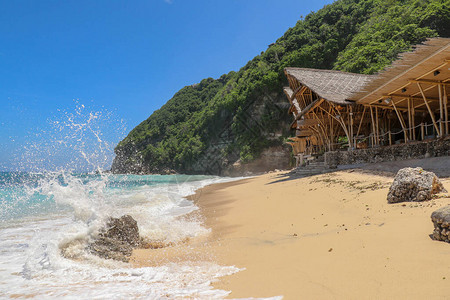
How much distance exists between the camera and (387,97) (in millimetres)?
12836

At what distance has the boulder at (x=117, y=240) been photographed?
4520 mm

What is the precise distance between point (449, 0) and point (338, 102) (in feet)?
83.0

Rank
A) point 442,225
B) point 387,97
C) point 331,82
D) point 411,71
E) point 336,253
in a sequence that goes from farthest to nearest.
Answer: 1. point 331,82
2. point 387,97
3. point 411,71
4. point 336,253
5. point 442,225

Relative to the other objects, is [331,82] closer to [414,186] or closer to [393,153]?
[393,153]

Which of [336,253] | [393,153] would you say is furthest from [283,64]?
[336,253]

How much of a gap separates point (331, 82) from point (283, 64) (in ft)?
88.2

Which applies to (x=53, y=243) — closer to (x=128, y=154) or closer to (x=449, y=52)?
(x=449, y=52)

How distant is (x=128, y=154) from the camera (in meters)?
79.6

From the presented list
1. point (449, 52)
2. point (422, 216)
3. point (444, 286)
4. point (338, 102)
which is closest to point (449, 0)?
point (338, 102)

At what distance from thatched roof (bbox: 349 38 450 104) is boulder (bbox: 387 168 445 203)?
17.3ft

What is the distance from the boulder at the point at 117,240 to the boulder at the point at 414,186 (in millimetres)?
4952

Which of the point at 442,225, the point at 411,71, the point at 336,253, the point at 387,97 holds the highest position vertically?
the point at 411,71

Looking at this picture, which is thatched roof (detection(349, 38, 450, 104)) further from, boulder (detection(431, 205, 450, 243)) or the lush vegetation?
the lush vegetation

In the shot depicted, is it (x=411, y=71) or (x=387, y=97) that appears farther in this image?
(x=387, y=97)
